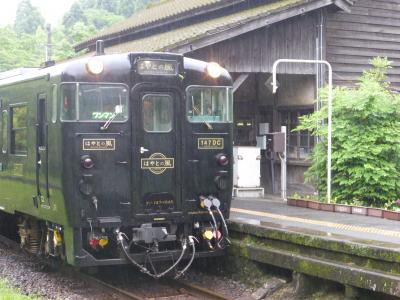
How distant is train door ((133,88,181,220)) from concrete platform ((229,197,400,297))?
123 centimetres

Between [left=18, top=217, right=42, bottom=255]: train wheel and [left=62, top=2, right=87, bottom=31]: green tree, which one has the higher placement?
[left=62, top=2, right=87, bottom=31]: green tree

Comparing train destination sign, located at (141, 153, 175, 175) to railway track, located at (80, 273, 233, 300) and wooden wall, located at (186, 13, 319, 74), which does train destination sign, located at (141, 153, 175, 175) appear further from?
wooden wall, located at (186, 13, 319, 74)

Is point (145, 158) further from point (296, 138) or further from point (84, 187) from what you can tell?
point (296, 138)

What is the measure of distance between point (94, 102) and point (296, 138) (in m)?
9.08

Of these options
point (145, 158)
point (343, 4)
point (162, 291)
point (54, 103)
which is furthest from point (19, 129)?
point (343, 4)

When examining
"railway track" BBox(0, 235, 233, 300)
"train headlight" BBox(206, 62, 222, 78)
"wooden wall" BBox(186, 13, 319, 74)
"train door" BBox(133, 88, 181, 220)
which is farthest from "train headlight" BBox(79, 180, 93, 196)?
"wooden wall" BBox(186, 13, 319, 74)

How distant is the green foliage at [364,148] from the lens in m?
12.2

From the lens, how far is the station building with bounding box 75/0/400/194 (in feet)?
47.9

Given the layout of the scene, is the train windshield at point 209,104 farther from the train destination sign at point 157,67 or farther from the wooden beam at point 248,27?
the wooden beam at point 248,27

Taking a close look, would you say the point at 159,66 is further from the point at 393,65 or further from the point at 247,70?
the point at 393,65

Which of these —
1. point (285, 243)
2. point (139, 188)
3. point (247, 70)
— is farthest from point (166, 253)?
point (247, 70)

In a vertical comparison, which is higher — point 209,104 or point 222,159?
point 209,104

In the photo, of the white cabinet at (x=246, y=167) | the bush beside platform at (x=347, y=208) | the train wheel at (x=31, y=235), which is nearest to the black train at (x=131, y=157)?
the train wheel at (x=31, y=235)

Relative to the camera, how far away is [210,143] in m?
9.13
